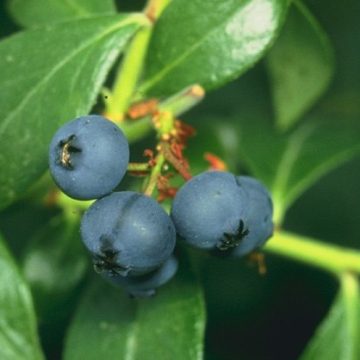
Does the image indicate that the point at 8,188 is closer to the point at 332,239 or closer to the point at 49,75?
the point at 49,75

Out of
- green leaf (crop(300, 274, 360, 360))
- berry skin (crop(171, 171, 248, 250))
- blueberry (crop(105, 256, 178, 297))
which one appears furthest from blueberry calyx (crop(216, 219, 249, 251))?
green leaf (crop(300, 274, 360, 360))

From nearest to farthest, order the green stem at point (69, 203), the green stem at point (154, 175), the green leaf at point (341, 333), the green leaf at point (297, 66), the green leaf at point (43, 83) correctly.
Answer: the green stem at point (154, 175) → the green leaf at point (43, 83) → the green stem at point (69, 203) → the green leaf at point (341, 333) → the green leaf at point (297, 66)

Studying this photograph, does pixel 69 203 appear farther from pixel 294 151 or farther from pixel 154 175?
pixel 294 151

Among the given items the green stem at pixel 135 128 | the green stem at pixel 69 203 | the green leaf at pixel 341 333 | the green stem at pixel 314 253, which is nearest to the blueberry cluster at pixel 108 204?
the green stem at pixel 135 128

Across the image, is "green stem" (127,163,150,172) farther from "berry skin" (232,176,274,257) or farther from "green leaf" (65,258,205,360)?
"green leaf" (65,258,205,360)

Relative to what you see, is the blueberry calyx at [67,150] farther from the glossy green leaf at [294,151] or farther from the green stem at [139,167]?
the glossy green leaf at [294,151]

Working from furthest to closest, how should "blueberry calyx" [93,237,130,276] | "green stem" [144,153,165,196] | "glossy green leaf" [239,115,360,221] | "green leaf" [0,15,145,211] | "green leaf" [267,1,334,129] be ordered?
1. "glossy green leaf" [239,115,360,221]
2. "green leaf" [267,1,334,129]
3. "green leaf" [0,15,145,211]
4. "green stem" [144,153,165,196]
5. "blueberry calyx" [93,237,130,276]

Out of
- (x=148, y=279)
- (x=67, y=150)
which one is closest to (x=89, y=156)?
(x=67, y=150)
